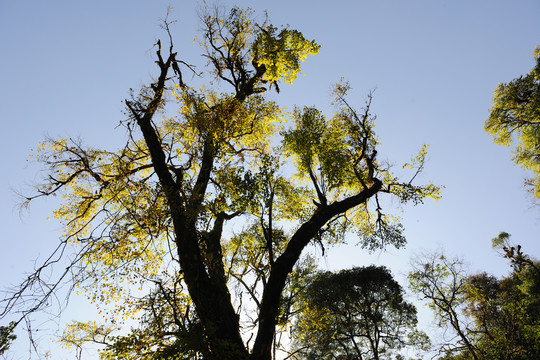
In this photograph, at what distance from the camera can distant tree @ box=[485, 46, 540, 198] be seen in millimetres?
15398

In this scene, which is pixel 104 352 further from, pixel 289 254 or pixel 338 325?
pixel 338 325

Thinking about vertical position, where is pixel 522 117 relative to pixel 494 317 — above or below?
above

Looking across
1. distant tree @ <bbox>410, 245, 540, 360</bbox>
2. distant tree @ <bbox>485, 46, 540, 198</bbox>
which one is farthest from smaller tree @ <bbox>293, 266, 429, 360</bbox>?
distant tree @ <bbox>485, 46, 540, 198</bbox>

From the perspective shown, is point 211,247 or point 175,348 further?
Answer: point 211,247

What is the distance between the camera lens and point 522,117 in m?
16.2

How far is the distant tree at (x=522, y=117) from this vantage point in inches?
606

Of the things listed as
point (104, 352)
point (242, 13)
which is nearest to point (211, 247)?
point (104, 352)

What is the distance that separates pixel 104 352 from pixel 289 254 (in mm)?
5095

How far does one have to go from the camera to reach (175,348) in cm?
590

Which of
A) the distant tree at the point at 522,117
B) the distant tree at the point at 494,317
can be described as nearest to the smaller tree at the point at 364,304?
the distant tree at the point at 494,317

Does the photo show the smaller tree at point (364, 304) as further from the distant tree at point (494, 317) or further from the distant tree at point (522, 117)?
the distant tree at point (522, 117)

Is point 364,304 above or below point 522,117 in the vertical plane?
below

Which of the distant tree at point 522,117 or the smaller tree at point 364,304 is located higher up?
the distant tree at point 522,117

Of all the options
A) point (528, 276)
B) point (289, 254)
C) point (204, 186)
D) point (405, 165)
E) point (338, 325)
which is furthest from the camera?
point (528, 276)
